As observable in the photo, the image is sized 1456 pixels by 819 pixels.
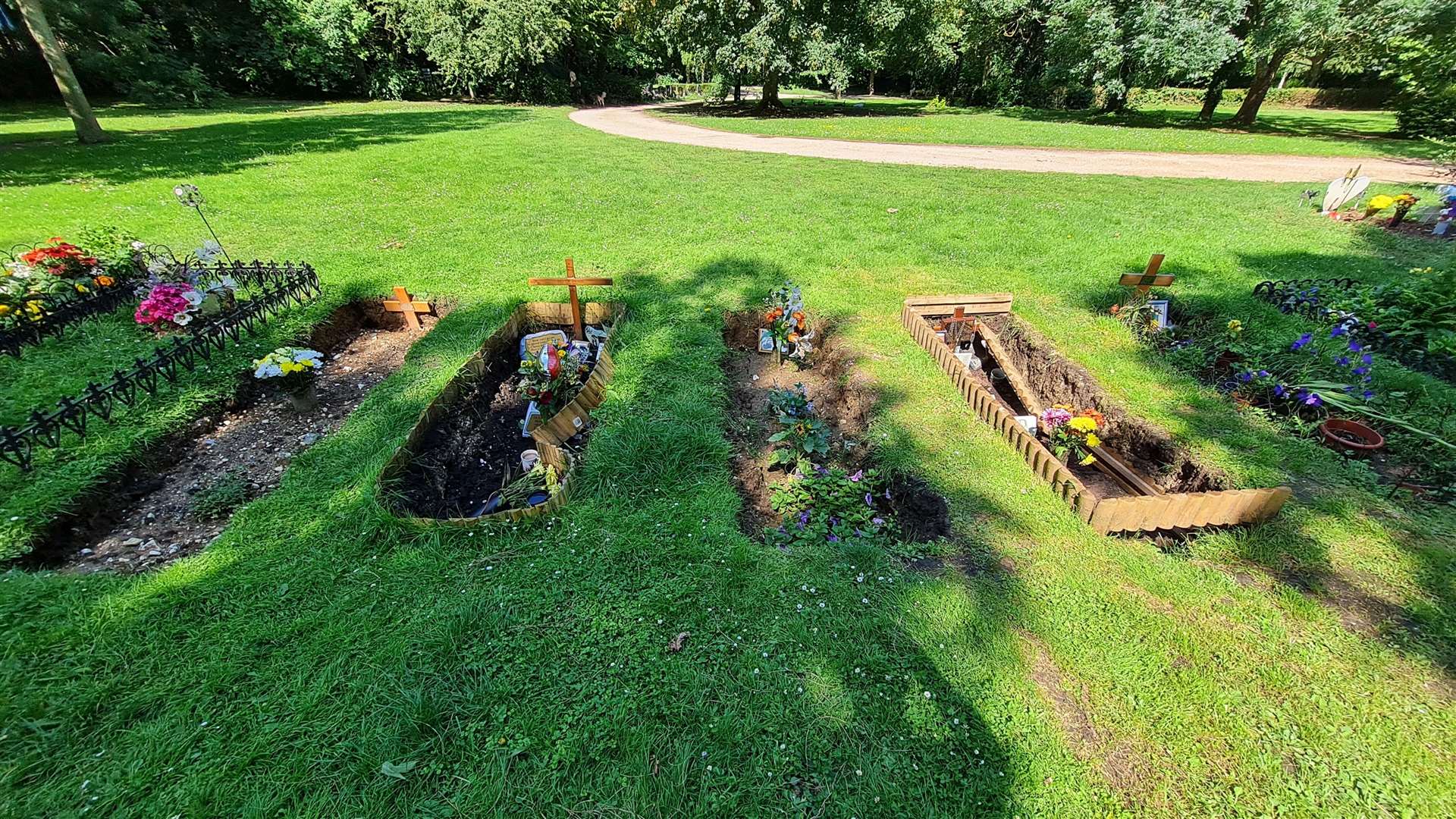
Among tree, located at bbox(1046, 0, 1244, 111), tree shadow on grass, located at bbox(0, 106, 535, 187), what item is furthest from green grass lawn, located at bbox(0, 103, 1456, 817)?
tree, located at bbox(1046, 0, 1244, 111)

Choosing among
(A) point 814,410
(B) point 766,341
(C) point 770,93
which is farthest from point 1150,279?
(C) point 770,93

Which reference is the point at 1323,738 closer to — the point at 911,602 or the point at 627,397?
the point at 911,602

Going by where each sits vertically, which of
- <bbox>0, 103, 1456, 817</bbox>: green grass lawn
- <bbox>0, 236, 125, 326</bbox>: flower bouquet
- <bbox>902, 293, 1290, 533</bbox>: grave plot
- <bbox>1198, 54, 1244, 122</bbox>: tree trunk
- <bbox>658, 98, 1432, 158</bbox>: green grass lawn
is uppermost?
<bbox>1198, 54, 1244, 122</bbox>: tree trunk

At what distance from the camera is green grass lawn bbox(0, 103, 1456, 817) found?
2029 mm

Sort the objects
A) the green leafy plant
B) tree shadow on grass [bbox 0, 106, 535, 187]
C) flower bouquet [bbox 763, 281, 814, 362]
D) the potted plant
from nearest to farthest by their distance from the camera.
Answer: the green leafy plant → the potted plant → flower bouquet [bbox 763, 281, 814, 362] → tree shadow on grass [bbox 0, 106, 535, 187]

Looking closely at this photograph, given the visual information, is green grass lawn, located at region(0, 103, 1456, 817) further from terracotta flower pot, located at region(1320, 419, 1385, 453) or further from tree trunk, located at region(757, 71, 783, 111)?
tree trunk, located at region(757, 71, 783, 111)

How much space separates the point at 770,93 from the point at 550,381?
25.0 metres

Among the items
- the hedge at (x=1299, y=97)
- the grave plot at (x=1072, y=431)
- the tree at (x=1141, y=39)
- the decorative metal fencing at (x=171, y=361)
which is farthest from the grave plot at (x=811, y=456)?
the hedge at (x=1299, y=97)

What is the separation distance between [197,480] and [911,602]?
4.78 m

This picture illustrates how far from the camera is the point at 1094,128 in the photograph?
19.0 meters

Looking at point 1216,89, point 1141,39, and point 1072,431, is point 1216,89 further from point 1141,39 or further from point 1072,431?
point 1072,431

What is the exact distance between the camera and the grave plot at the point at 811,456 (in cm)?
331

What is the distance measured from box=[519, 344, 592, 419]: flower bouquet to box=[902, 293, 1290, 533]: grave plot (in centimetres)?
331

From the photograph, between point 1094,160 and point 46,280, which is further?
point 1094,160
